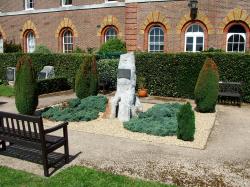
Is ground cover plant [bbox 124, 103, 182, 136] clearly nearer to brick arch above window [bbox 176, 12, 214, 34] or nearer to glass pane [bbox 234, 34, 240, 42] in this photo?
brick arch above window [bbox 176, 12, 214, 34]

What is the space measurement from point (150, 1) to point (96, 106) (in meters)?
9.17

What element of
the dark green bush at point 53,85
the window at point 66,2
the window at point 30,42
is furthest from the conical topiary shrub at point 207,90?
the window at point 30,42

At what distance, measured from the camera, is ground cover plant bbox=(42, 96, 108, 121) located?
35.0 feet

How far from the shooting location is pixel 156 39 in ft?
64.3

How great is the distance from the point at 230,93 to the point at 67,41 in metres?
14.0

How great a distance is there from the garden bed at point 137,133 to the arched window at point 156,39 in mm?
8781

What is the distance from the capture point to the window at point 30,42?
85.2 feet

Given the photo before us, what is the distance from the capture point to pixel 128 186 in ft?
18.9

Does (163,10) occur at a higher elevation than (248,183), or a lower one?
higher

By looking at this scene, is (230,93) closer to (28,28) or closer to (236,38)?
(236,38)

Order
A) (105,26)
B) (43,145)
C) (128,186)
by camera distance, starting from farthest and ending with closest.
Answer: (105,26) < (43,145) < (128,186)

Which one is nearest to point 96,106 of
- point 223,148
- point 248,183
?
point 223,148

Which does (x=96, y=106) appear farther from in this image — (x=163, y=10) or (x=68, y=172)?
(x=163, y=10)

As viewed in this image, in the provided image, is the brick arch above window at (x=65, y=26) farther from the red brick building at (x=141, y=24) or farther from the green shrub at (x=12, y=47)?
the green shrub at (x=12, y=47)
